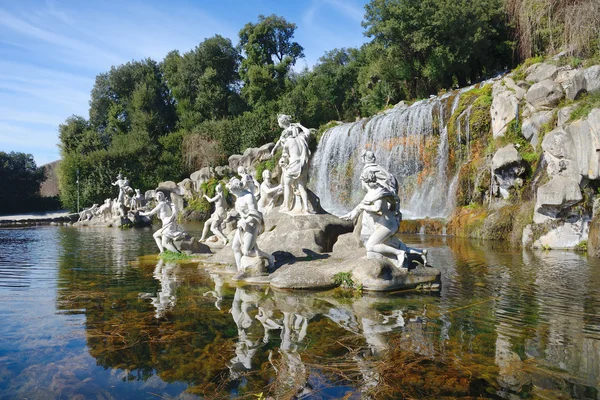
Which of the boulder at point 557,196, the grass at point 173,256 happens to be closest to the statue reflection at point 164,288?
the grass at point 173,256

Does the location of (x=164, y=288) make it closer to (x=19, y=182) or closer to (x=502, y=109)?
(x=502, y=109)

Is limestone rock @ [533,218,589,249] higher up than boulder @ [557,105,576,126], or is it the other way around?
boulder @ [557,105,576,126]

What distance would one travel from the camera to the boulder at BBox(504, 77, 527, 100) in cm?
2100

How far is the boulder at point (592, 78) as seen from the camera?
615 inches

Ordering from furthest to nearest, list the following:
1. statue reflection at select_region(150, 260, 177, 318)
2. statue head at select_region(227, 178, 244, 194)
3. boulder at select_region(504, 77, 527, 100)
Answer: boulder at select_region(504, 77, 527, 100), statue head at select_region(227, 178, 244, 194), statue reflection at select_region(150, 260, 177, 318)

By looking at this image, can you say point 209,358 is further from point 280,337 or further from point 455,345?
point 455,345

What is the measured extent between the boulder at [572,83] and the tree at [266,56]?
3061 centimetres

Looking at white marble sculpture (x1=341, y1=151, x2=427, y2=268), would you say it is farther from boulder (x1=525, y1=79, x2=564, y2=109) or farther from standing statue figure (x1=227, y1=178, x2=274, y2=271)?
boulder (x1=525, y1=79, x2=564, y2=109)

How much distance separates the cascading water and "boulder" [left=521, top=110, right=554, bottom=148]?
352cm

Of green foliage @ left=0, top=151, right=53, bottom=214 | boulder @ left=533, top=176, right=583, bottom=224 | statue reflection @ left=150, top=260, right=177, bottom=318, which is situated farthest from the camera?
green foliage @ left=0, top=151, right=53, bottom=214

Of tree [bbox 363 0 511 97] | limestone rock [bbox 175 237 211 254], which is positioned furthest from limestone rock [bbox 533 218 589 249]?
tree [bbox 363 0 511 97]

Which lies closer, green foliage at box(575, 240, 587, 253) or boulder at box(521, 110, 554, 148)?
green foliage at box(575, 240, 587, 253)

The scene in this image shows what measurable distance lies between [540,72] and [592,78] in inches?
245

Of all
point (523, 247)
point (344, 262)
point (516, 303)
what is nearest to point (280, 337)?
point (344, 262)
